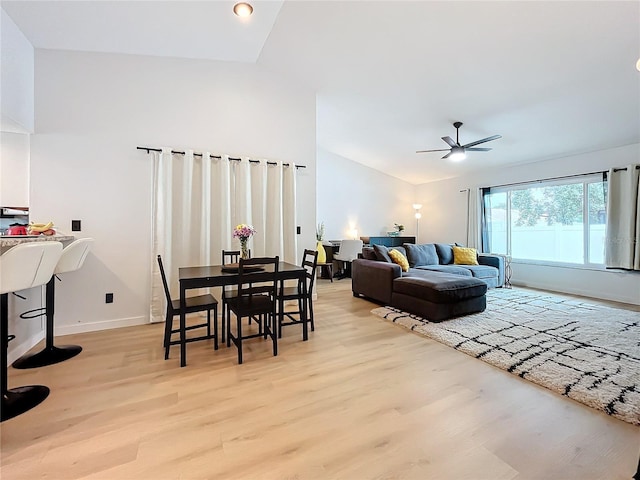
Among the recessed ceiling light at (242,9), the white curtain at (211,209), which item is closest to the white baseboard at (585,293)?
the white curtain at (211,209)

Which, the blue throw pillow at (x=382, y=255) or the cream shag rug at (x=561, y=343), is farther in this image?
the blue throw pillow at (x=382, y=255)

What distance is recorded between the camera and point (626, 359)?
2457 millimetres

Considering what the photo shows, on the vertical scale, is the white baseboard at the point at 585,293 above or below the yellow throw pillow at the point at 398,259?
below

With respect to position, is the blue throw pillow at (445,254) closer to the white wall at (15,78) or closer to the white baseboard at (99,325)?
the white baseboard at (99,325)

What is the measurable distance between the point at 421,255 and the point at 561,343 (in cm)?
284

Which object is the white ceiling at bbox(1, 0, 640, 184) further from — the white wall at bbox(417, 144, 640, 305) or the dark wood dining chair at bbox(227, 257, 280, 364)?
the dark wood dining chair at bbox(227, 257, 280, 364)

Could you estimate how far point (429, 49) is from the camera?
3.33m

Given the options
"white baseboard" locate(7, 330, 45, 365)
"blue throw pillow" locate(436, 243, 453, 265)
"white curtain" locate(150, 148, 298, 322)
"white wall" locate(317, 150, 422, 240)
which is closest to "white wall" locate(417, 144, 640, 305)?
"white wall" locate(317, 150, 422, 240)

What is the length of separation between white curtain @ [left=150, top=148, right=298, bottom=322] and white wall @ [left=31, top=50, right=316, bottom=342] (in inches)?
6.6

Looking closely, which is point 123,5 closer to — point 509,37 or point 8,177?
point 8,177

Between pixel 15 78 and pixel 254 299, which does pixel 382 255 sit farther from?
pixel 15 78

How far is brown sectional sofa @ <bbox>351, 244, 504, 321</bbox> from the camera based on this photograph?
138 inches

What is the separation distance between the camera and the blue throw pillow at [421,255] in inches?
215

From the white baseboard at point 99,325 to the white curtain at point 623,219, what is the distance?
7017mm
